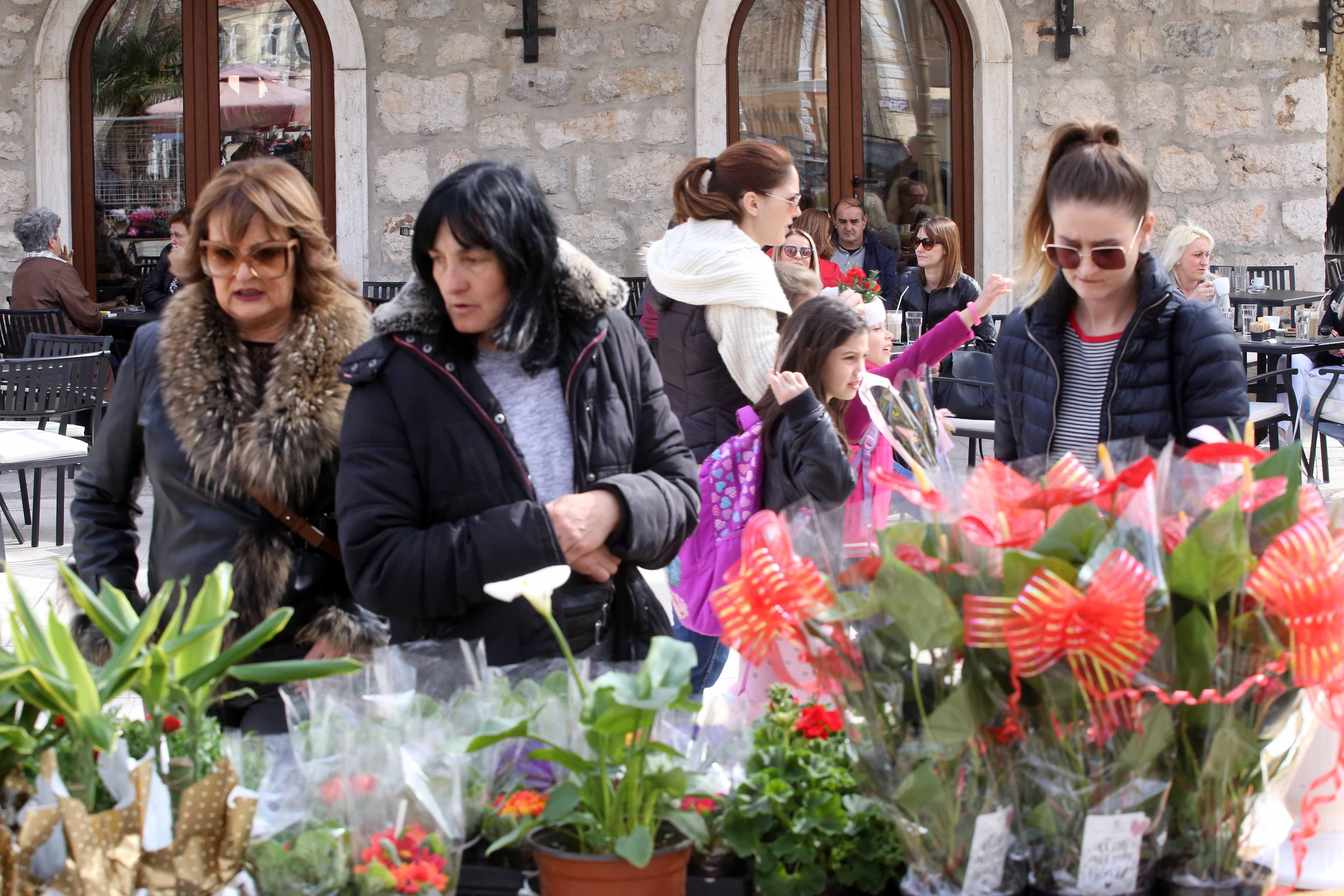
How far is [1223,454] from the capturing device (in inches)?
53.7

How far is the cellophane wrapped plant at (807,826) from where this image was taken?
4.61ft

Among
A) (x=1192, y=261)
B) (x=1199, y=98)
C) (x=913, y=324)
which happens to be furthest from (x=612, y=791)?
(x=1199, y=98)

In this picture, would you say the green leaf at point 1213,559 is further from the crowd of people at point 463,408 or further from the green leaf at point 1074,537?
→ the crowd of people at point 463,408

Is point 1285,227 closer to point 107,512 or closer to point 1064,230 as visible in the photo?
point 1064,230

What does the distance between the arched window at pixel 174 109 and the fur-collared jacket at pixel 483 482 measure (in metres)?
7.42

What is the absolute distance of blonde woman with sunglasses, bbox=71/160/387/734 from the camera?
7.23 ft

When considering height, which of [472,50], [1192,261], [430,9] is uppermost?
[430,9]

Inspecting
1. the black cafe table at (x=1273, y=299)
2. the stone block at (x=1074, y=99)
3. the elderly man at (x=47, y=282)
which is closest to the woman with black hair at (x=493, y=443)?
the black cafe table at (x=1273, y=299)

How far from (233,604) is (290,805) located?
2.72ft

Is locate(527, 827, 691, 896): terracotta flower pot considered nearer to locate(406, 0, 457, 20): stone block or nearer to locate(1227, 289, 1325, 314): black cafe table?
locate(1227, 289, 1325, 314): black cafe table

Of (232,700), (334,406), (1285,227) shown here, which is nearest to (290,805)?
(232,700)

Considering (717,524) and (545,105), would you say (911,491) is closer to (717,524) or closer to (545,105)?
(717,524)

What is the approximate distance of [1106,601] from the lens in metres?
1.18

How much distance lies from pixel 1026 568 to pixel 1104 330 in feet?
4.53
